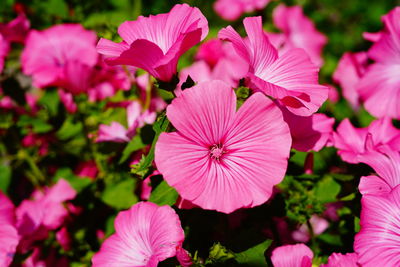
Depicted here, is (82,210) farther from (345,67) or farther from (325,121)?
(345,67)

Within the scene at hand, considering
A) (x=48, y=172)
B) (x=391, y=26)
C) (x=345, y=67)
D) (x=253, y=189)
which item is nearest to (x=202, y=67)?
(x=345, y=67)

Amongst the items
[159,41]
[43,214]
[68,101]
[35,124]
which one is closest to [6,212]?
[43,214]

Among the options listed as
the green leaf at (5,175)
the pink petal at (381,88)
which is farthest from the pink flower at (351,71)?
the green leaf at (5,175)

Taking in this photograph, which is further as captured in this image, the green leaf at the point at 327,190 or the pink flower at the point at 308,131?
the green leaf at the point at 327,190

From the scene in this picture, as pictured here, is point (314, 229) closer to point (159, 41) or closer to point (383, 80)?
point (383, 80)

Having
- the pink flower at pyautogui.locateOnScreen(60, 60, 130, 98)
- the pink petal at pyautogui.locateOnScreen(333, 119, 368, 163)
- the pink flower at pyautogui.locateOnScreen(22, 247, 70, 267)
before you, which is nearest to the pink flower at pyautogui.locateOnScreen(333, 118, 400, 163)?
the pink petal at pyautogui.locateOnScreen(333, 119, 368, 163)

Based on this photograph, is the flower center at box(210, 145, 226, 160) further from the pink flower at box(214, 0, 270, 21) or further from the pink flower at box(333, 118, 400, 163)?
the pink flower at box(214, 0, 270, 21)

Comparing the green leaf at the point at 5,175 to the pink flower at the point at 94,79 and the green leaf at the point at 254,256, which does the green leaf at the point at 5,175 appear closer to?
the pink flower at the point at 94,79
